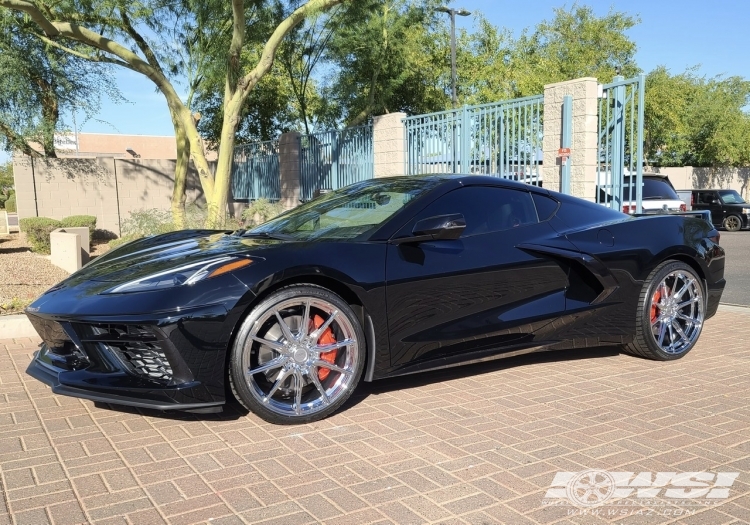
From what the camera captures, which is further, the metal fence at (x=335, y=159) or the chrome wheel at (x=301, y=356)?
the metal fence at (x=335, y=159)

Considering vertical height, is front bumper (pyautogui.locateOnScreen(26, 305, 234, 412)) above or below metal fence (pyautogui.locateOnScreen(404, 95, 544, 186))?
below

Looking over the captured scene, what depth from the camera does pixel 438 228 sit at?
396 centimetres

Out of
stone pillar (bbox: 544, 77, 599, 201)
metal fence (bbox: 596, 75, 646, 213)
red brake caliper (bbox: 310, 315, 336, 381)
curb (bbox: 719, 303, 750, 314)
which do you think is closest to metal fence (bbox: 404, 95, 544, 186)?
stone pillar (bbox: 544, 77, 599, 201)

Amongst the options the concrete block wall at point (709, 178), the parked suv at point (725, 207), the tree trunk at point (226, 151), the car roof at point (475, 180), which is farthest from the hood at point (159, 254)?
the concrete block wall at point (709, 178)

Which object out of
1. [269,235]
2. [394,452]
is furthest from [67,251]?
[394,452]

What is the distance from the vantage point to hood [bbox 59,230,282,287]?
3805 mm

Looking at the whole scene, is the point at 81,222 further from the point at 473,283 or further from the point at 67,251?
the point at 473,283

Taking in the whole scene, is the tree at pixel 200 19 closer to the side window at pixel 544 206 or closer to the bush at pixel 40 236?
the bush at pixel 40 236

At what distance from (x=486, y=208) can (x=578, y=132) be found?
545 centimetres

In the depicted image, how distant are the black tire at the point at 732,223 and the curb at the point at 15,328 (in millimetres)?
22448

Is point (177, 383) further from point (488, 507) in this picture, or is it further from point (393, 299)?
point (488, 507)

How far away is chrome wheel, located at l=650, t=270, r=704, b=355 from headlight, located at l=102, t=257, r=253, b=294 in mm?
3181

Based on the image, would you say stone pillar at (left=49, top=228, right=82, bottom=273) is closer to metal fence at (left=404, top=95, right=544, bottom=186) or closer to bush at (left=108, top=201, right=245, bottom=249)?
bush at (left=108, top=201, right=245, bottom=249)

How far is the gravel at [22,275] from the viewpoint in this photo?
704 cm
